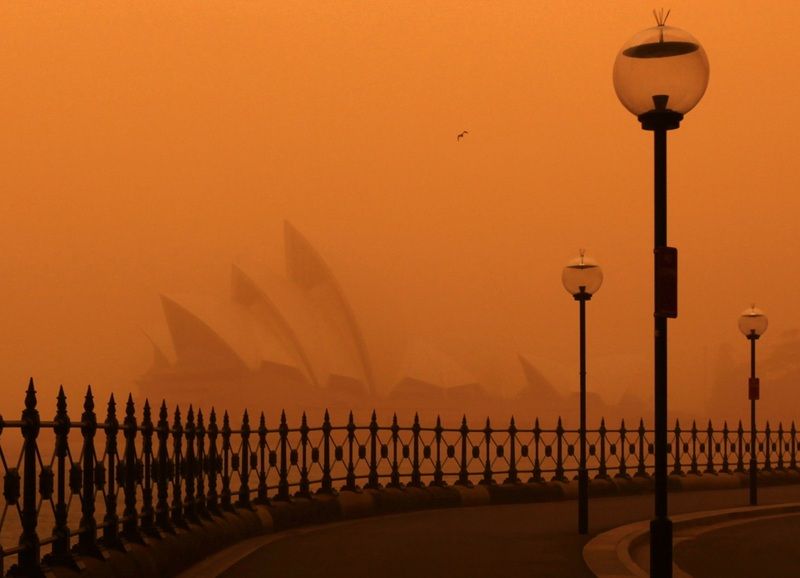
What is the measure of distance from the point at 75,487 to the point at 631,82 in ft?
17.1

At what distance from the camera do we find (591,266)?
71.7ft

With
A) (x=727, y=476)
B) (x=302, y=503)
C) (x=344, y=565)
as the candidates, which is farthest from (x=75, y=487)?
(x=727, y=476)

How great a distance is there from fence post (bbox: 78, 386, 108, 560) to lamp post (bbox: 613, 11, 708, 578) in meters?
4.22

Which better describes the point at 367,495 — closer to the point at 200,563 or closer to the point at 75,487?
the point at 200,563

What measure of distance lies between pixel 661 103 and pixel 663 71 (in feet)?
0.79

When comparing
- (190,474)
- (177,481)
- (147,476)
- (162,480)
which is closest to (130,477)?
(147,476)

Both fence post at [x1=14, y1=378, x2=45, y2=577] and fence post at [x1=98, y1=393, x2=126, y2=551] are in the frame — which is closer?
fence post at [x1=14, y1=378, x2=45, y2=577]

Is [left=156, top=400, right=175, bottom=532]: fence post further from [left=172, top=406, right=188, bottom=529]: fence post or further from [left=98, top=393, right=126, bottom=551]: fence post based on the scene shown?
[left=98, top=393, right=126, bottom=551]: fence post

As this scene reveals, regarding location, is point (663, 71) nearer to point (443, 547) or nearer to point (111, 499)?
point (111, 499)

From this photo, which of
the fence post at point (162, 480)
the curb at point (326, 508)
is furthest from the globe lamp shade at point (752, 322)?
the fence post at point (162, 480)

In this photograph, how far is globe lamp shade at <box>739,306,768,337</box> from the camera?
2883 cm

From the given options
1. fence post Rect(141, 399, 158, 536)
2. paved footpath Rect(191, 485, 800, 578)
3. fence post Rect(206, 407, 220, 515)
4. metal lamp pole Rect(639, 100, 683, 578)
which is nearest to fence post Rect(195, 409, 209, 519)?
fence post Rect(206, 407, 220, 515)

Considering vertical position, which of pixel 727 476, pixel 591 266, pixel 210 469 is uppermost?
pixel 591 266

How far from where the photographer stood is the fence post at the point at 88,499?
10.8 m
